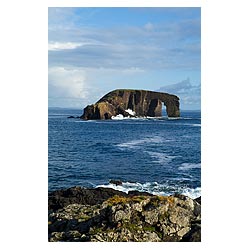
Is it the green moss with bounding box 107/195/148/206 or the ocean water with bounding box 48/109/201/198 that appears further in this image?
the ocean water with bounding box 48/109/201/198

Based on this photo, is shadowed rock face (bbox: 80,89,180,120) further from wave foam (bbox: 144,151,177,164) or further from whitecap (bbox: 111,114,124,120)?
wave foam (bbox: 144,151,177,164)

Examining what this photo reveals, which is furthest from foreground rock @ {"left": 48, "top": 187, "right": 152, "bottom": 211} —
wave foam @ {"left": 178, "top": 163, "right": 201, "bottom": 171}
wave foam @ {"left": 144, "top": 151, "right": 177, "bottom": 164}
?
wave foam @ {"left": 178, "top": 163, "right": 201, "bottom": 171}

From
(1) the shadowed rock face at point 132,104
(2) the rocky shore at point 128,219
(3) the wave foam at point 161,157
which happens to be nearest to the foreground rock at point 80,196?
(2) the rocky shore at point 128,219

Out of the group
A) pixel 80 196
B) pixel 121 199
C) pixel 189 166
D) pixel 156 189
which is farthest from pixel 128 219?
pixel 189 166
